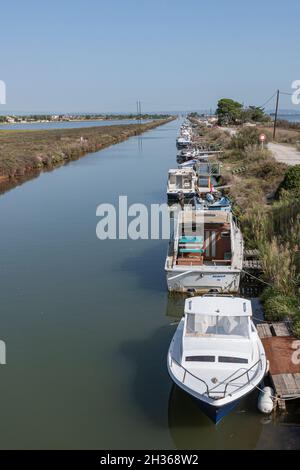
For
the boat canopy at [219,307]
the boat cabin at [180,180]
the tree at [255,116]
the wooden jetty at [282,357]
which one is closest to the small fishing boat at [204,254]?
the wooden jetty at [282,357]

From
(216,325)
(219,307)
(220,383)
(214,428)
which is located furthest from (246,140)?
(220,383)

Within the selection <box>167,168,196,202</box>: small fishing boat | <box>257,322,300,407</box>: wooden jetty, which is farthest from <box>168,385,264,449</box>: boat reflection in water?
<box>167,168,196,202</box>: small fishing boat

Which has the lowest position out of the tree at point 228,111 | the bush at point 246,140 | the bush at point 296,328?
the bush at point 296,328

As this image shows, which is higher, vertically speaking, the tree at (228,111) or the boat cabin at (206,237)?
the tree at (228,111)

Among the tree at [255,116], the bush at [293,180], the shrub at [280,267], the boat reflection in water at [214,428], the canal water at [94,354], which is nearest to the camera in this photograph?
the boat reflection in water at [214,428]

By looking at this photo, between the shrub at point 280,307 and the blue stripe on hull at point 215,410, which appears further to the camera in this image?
the shrub at point 280,307

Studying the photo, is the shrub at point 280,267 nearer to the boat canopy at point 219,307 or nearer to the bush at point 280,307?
the bush at point 280,307
